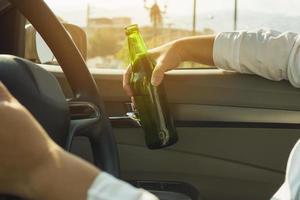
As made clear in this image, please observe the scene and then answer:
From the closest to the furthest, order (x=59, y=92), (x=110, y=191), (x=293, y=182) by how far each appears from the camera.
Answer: (x=110, y=191), (x=293, y=182), (x=59, y=92)

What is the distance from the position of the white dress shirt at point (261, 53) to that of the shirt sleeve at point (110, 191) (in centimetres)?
95

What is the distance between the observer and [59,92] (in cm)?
→ 110

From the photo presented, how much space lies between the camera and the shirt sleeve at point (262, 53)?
58.1 inches

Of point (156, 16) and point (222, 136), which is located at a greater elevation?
point (222, 136)

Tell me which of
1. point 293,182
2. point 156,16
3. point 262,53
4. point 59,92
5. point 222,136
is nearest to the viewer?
point 293,182

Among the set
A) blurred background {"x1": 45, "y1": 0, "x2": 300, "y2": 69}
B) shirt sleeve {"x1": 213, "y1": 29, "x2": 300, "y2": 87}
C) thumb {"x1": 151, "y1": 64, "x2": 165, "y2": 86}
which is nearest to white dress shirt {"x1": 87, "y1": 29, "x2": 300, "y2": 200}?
shirt sleeve {"x1": 213, "y1": 29, "x2": 300, "y2": 87}

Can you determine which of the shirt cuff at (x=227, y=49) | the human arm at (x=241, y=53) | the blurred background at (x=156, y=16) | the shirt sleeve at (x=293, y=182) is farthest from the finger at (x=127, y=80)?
the blurred background at (x=156, y=16)

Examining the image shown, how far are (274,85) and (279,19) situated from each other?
1.59 ft

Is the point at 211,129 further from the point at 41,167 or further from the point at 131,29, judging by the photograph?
the point at 41,167

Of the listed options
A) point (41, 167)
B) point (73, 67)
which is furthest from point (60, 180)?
point (73, 67)

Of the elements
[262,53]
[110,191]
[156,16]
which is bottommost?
[156,16]

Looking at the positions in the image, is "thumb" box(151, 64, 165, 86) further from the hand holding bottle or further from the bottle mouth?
the bottle mouth

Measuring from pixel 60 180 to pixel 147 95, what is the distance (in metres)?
0.99

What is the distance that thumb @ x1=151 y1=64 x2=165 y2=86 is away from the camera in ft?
5.01
